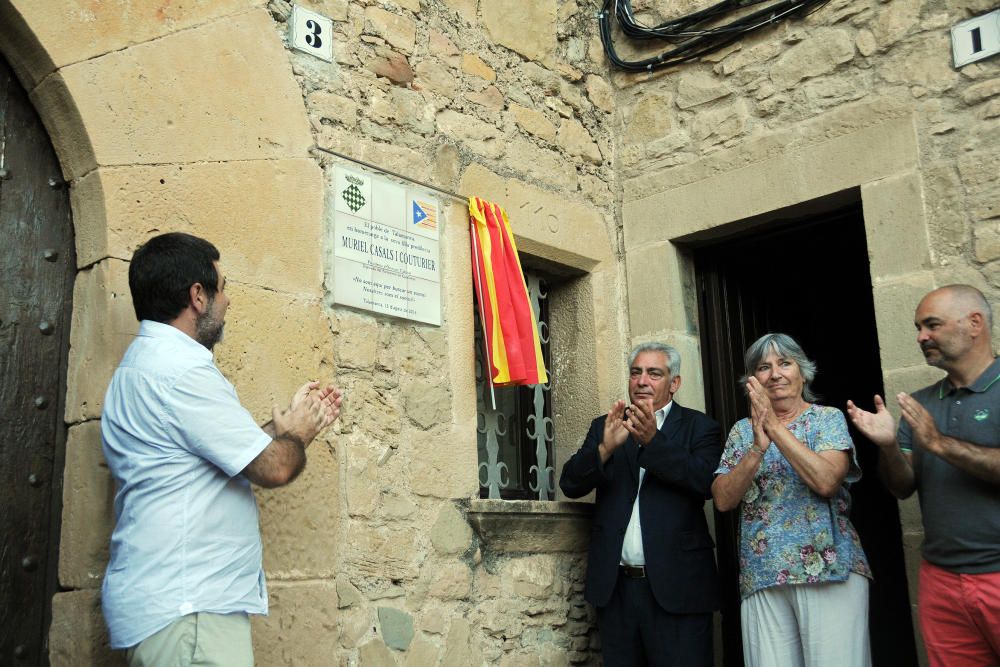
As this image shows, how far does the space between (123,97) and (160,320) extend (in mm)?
855

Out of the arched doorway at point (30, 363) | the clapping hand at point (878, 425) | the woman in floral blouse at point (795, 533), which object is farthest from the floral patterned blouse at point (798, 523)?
the arched doorway at point (30, 363)

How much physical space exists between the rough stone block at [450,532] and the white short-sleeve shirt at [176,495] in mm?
1229

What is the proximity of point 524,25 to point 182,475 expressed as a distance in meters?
2.95

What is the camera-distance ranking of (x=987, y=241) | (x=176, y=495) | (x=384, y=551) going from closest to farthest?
(x=176, y=495)
(x=384, y=551)
(x=987, y=241)

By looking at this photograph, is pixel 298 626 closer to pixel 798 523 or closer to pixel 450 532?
pixel 450 532

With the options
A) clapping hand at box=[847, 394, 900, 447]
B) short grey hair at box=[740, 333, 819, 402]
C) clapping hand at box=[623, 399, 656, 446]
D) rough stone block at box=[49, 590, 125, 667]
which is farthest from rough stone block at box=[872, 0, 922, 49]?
rough stone block at box=[49, 590, 125, 667]

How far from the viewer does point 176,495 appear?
2.24 meters

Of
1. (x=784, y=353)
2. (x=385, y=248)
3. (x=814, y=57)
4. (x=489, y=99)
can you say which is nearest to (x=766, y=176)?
(x=814, y=57)

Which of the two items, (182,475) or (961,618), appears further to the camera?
(961,618)

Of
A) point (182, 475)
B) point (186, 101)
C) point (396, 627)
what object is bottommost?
point (396, 627)

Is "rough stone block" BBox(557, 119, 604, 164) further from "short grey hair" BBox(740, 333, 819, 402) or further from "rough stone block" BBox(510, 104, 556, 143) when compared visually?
"short grey hair" BBox(740, 333, 819, 402)

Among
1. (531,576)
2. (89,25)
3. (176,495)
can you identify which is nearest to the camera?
(176,495)

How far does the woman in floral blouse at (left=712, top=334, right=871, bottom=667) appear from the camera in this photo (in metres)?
3.18

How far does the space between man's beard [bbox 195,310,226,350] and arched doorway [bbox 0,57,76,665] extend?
2.08 feet
